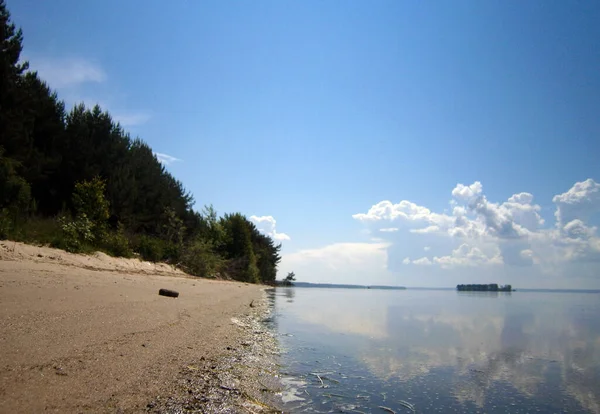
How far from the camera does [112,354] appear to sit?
390 cm

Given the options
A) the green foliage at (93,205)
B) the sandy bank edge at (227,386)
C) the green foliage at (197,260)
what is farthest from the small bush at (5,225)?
the green foliage at (197,260)

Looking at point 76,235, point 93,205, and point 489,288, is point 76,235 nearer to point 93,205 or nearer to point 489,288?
point 93,205

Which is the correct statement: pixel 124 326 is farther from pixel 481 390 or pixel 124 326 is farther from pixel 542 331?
pixel 542 331

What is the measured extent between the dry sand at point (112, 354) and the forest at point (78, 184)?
8.22 m

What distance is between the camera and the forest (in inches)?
625

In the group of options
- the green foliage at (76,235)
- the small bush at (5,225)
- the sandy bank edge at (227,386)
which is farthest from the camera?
the green foliage at (76,235)

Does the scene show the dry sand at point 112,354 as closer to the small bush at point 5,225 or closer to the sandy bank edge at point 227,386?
the sandy bank edge at point 227,386

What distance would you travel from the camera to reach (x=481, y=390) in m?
4.41

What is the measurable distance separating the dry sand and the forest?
8.22 metres

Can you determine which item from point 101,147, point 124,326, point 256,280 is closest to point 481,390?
point 124,326

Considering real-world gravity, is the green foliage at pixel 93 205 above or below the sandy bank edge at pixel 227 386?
above

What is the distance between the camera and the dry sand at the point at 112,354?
9.38ft

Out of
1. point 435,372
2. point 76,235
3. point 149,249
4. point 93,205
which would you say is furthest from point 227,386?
point 149,249

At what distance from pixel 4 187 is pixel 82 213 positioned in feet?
10.4
